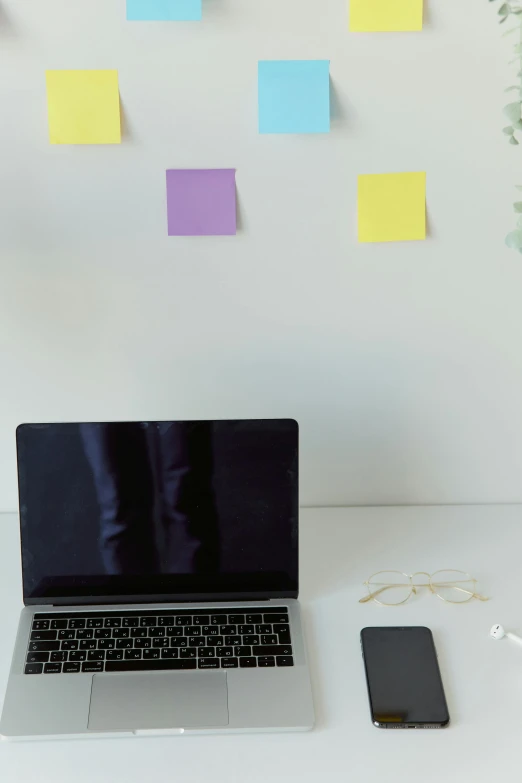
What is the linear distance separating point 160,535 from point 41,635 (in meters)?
0.19

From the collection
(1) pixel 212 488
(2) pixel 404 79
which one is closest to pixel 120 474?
(1) pixel 212 488

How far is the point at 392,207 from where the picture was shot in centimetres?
114

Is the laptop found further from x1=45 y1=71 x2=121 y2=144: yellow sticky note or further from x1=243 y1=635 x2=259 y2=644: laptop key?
x1=45 y1=71 x2=121 y2=144: yellow sticky note

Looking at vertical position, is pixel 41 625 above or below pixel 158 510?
below

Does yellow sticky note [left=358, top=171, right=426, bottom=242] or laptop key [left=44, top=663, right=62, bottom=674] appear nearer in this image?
laptop key [left=44, top=663, right=62, bottom=674]

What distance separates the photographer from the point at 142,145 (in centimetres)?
111

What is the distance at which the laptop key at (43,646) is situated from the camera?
98 centimetres

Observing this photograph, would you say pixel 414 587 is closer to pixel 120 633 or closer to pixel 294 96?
pixel 120 633

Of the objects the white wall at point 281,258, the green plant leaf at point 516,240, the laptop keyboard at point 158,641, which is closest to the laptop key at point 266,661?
the laptop keyboard at point 158,641

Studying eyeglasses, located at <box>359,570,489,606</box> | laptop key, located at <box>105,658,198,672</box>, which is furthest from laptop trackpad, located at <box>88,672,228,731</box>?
eyeglasses, located at <box>359,570,489,606</box>

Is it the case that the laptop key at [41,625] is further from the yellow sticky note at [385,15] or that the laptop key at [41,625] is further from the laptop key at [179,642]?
the yellow sticky note at [385,15]

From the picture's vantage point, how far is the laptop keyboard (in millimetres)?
964

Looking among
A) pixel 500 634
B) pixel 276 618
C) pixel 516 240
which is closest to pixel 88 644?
pixel 276 618

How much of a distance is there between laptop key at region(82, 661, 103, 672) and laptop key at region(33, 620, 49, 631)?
81 millimetres
